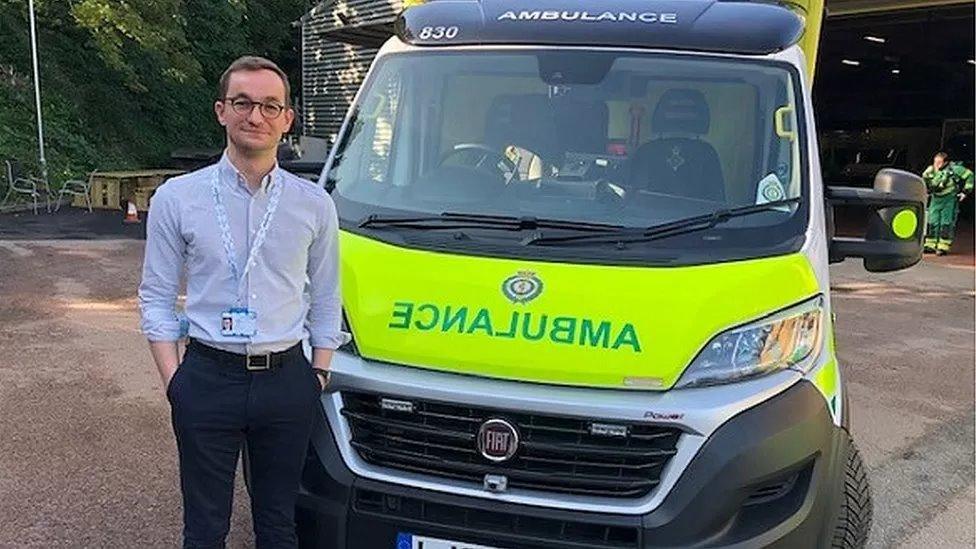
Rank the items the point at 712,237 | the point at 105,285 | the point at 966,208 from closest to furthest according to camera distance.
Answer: the point at 712,237
the point at 105,285
the point at 966,208

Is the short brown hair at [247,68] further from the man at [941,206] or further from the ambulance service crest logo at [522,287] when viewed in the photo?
the man at [941,206]

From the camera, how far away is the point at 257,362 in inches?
106

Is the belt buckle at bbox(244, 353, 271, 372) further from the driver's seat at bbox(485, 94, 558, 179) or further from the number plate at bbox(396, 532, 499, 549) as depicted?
the driver's seat at bbox(485, 94, 558, 179)

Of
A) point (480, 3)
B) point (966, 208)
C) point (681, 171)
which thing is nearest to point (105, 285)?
point (480, 3)

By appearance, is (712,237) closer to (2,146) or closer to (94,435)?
(94,435)

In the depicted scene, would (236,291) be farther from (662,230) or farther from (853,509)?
(853,509)

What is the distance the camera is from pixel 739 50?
3725mm

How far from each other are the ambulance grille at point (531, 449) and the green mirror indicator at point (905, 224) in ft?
5.16

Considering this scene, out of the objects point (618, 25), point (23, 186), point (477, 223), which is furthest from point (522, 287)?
point (23, 186)

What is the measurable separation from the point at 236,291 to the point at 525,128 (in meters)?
1.56

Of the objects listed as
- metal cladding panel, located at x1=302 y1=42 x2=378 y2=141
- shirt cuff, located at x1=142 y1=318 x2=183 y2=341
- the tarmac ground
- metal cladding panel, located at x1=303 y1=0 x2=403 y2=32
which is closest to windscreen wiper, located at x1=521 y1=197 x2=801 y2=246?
shirt cuff, located at x1=142 y1=318 x2=183 y2=341

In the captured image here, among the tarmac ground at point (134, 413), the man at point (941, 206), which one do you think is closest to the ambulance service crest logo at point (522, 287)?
the tarmac ground at point (134, 413)

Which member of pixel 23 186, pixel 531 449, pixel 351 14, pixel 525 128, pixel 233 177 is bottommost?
pixel 23 186

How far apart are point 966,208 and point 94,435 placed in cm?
2545
